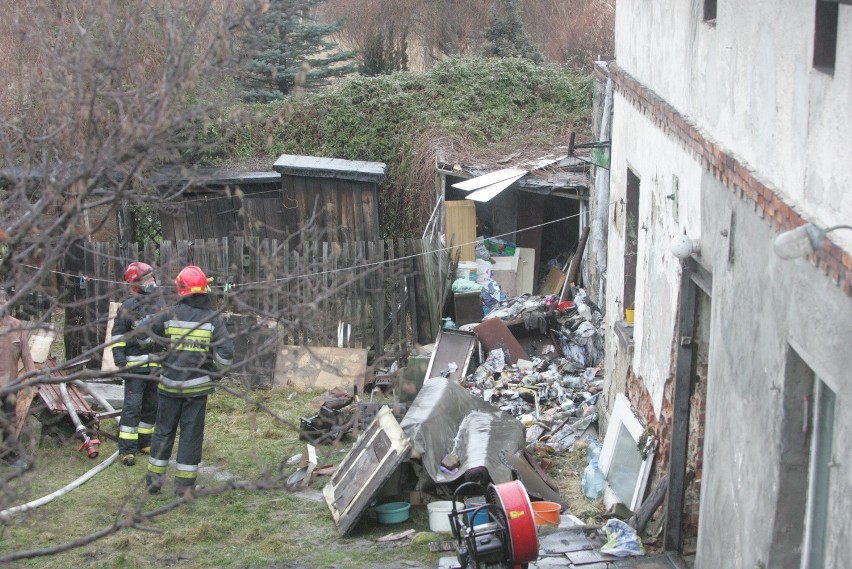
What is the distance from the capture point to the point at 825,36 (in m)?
3.76

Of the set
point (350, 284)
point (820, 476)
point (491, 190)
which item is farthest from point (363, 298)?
point (820, 476)

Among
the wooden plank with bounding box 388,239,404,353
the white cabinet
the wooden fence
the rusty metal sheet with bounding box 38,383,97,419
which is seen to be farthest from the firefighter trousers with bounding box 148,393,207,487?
the white cabinet

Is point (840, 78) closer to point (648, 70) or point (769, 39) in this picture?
point (769, 39)

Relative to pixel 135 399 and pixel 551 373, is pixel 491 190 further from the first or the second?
pixel 135 399

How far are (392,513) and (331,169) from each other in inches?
290

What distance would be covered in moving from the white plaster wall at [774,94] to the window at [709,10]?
0.06 m

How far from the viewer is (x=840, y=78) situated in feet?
11.5

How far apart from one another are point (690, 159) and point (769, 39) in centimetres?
172

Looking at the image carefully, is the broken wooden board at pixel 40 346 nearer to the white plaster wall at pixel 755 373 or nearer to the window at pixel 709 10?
the white plaster wall at pixel 755 373

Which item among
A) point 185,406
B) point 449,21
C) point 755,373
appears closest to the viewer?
point 755,373

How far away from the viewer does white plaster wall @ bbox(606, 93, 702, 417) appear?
20.9 ft

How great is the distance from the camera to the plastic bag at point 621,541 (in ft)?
21.2

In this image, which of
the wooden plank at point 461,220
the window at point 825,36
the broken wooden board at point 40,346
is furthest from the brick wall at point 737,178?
the broken wooden board at point 40,346

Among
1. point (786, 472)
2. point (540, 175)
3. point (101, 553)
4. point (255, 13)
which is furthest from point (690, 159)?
point (540, 175)
